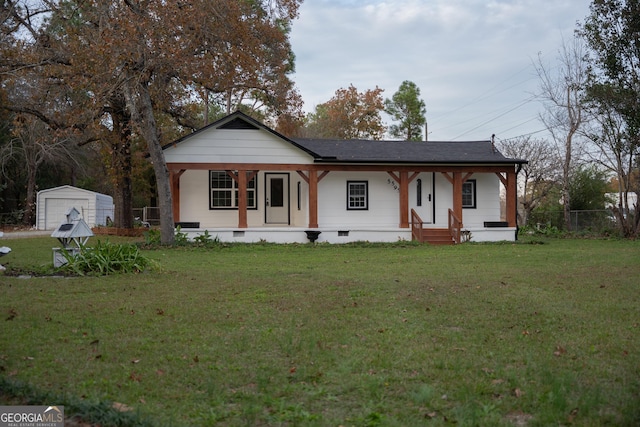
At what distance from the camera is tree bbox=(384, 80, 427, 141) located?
45312mm

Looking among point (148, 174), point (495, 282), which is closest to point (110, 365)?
point (495, 282)

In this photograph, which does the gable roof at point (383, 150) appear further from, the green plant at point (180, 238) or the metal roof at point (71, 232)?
the metal roof at point (71, 232)

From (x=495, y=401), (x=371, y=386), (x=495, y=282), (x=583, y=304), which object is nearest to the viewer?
(x=495, y=401)

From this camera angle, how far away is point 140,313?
7.25 metres

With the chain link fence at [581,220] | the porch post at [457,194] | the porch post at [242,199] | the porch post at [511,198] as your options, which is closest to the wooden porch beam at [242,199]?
the porch post at [242,199]

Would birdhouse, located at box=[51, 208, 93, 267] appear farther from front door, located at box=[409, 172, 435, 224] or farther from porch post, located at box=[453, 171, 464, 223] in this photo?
porch post, located at box=[453, 171, 464, 223]

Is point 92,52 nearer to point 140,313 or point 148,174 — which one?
point 140,313

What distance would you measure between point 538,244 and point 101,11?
53.1 feet

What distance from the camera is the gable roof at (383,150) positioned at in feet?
66.8

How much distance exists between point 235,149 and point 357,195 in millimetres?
5045

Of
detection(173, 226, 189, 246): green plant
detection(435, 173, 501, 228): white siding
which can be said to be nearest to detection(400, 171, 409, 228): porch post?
detection(435, 173, 501, 228): white siding

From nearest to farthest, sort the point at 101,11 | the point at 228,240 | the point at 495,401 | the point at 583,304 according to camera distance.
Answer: the point at 495,401, the point at 583,304, the point at 101,11, the point at 228,240

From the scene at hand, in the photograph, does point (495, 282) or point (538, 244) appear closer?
point (495, 282)

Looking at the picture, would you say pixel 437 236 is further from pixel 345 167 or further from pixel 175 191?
pixel 175 191
